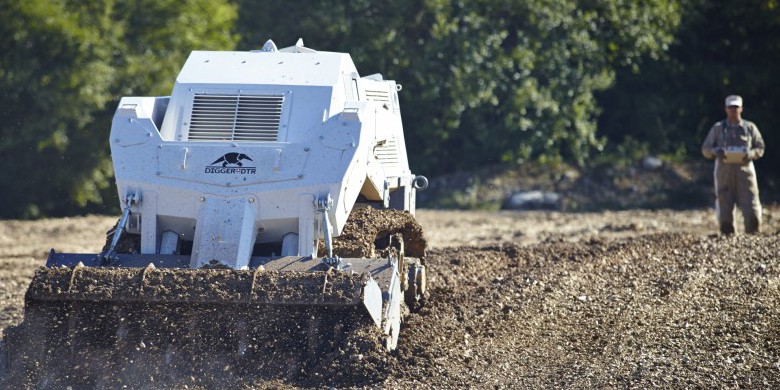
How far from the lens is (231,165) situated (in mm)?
11258

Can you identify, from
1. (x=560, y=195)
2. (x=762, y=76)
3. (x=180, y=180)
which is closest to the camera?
(x=180, y=180)

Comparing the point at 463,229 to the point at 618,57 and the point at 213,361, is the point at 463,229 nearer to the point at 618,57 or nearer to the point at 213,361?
the point at 618,57

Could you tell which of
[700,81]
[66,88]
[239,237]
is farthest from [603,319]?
[700,81]

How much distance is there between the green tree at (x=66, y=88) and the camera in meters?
24.4

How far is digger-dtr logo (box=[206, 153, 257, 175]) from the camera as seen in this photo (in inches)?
442

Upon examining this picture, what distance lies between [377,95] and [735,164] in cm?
634

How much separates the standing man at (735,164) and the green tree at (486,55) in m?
8.37

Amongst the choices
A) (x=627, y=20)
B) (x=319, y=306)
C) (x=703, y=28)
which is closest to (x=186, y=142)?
(x=319, y=306)

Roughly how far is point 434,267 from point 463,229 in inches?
228

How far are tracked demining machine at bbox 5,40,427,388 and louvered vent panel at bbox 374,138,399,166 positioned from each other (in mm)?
20

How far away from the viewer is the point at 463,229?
2131 centimetres

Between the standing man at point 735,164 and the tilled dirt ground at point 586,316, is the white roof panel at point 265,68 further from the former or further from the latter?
the standing man at point 735,164

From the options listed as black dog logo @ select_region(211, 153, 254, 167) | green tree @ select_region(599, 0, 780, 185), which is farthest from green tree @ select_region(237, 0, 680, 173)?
black dog logo @ select_region(211, 153, 254, 167)

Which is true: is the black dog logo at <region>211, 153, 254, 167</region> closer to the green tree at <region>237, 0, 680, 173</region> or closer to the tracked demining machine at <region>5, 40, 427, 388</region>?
the tracked demining machine at <region>5, 40, 427, 388</region>
